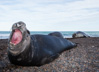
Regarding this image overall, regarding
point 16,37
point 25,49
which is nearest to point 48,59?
point 25,49

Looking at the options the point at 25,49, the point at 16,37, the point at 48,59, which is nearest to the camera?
the point at 16,37

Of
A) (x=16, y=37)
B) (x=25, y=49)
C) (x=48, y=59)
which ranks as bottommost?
(x=48, y=59)

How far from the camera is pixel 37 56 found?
4016 millimetres

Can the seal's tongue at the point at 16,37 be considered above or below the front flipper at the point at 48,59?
above

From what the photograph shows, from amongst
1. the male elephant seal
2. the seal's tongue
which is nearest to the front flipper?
the male elephant seal

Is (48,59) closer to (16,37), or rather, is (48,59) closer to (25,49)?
(25,49)

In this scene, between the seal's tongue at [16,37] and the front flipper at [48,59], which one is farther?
the front flipper at [48,59]

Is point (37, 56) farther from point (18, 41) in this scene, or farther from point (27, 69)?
point (18, 41)

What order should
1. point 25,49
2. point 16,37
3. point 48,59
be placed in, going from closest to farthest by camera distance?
point 16,37
point 25,49
point 48,59

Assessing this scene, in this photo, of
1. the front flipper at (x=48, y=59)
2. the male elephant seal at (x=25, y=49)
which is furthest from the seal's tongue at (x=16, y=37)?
the front flipper at (x=48, y=59)

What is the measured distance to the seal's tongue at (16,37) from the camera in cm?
349

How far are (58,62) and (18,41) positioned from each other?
4.95ft

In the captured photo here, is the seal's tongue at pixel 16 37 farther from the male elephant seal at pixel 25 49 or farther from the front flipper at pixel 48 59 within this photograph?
the front flipper at pixel 48 59

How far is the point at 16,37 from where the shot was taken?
3531 millimetres
